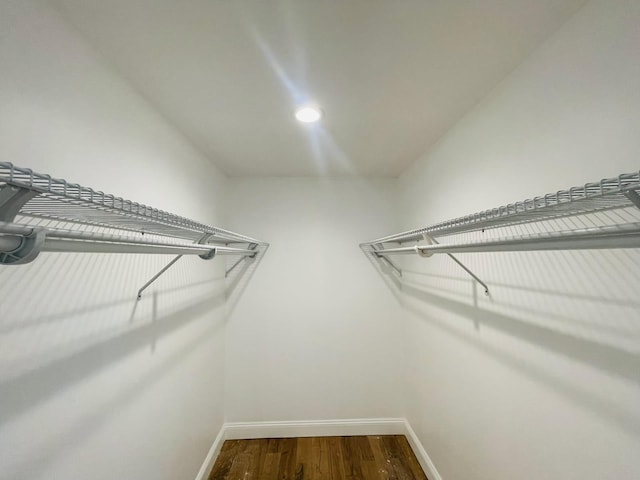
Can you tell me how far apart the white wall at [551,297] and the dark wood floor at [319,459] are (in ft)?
1.59

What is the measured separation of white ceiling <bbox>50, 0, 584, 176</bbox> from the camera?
77 cm

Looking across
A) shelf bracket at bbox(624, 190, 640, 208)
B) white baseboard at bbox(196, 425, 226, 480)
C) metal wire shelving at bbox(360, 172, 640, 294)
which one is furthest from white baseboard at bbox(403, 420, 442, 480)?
shelf bracket at bbox(624, 190, 640, 208)

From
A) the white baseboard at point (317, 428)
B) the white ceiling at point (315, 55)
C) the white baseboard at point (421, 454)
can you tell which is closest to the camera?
the white ceiling at point (315, 55)

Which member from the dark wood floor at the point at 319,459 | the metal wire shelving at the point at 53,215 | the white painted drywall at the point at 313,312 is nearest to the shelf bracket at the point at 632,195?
the metal wire shelving at the point at 53,215

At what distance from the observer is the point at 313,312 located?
2.20m

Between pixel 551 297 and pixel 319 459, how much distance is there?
74.2 inches

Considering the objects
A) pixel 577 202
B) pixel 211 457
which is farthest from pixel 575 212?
pixel 211 457

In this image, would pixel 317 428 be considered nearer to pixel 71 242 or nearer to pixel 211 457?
pixel 211 457

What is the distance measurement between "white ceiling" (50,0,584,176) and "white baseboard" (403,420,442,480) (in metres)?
2.10

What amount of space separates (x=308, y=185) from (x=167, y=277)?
1377 millimetres

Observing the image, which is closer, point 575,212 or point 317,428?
point 575,212

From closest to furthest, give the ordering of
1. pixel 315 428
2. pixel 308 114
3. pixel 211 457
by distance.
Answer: pixel 308 114
pixel 211 457
pixel 315 428

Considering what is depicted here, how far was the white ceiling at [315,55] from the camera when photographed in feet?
2.53

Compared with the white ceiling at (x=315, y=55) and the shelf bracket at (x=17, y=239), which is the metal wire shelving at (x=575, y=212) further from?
the shelf bracket at (x=17, y=239)
